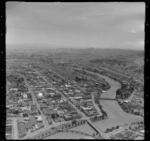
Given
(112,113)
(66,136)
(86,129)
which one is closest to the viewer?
(66,136)

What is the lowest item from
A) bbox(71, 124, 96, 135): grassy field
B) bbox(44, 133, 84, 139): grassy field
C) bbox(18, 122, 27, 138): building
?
bbox(44, 133, 84, 139): grassy field

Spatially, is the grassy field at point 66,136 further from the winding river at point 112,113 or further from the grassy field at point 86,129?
the winding river at point 112,113

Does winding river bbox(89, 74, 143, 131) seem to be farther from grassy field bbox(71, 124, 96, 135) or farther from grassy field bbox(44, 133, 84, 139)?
grassy field bbox(44, 133, 84, 139)

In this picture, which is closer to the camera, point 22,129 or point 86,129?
point 22,129

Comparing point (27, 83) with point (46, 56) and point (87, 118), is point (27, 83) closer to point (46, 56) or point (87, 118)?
point (46, 56)

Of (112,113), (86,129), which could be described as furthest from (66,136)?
(112,113)

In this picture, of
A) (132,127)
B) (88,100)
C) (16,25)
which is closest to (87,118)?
(88,100)

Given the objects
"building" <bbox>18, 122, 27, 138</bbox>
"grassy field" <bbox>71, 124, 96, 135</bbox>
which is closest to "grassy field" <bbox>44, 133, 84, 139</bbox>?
"grassy field" <bbox>71, 124, 96, 135</bbox>

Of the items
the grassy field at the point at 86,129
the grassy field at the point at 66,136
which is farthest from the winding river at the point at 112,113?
the grassy field at the point at 66,136

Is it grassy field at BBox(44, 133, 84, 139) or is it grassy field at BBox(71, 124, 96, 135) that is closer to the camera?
grassy field at BBox(44, 133, 84, 139)

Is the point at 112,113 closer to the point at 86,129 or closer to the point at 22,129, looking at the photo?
the point at 86,129
